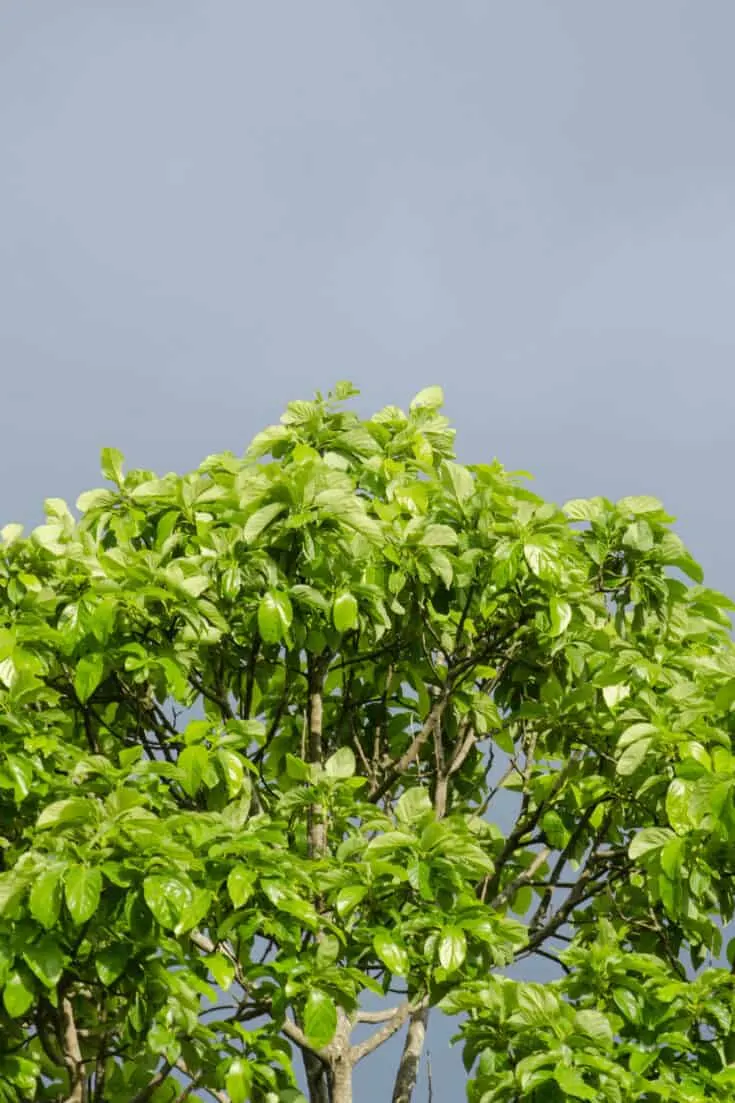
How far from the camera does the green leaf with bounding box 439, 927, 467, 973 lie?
17.7ft

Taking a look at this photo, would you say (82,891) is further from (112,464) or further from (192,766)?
(112,464)

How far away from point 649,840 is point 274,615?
5.86 feet

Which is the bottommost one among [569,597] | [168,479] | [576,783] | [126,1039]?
[126,1039]

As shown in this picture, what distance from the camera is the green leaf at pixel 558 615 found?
6.38m

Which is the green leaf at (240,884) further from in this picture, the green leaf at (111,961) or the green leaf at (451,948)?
the green leaf at (451,948)

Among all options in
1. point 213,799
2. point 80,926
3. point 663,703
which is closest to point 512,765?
point 663,703

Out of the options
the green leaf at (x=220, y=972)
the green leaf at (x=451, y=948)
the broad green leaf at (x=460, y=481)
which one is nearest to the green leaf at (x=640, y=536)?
the broad green leaf at (x=460, y=481)

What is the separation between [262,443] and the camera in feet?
23.2

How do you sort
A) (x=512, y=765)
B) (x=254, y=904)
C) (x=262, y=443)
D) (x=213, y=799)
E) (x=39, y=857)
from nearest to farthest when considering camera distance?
(x=39, y=857) → (x=254, y=904) → (x=213, y=799) → (x=262, y=443) → (x=512, y=765)

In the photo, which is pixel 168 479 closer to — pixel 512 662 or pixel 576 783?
pixel 512 662

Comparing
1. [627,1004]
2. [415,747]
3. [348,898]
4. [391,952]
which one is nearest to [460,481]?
[415,747]

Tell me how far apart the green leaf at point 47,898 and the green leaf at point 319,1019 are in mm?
1086

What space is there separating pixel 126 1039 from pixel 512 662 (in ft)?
8.87

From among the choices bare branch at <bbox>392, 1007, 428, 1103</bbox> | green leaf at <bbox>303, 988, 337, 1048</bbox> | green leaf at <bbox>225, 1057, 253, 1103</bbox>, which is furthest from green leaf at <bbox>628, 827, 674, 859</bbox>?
bare branch at <bbox>392, 1007, 428, 1103</bbox>
